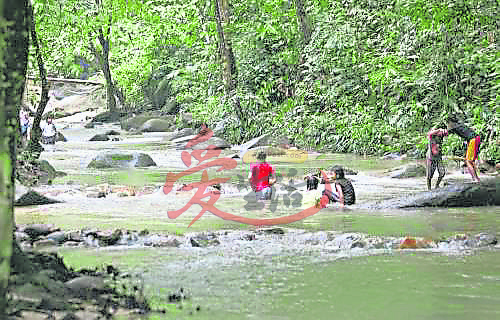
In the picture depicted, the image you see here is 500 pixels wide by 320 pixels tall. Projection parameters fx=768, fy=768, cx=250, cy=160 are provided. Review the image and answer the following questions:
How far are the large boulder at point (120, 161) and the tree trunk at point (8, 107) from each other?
16799 millimetres

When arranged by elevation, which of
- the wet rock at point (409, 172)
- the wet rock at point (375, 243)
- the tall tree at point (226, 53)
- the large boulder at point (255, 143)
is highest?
the tall tree at point (226, 53)

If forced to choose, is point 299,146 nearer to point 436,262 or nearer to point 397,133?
point 397,133

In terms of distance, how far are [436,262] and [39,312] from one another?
14.3 ft

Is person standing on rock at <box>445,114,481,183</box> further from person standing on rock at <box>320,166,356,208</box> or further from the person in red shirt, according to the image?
the person in red shirt

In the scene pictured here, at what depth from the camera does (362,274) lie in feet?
24.1

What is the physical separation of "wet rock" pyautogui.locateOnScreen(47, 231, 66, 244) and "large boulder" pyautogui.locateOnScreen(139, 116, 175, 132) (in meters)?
30.6

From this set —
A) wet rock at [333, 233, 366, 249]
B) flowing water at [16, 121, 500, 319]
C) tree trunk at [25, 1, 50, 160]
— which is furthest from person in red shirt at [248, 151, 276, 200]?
tree trunk at [25, 1, 50, 160]

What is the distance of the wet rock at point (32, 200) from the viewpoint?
1291 cm

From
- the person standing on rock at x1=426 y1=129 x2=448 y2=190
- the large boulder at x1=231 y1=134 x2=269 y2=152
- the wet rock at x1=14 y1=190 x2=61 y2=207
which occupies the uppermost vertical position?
the large boulder at x1=231 y1=134 x2=269 y2=152

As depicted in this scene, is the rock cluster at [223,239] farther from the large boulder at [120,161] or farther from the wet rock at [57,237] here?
the large boulder at [120,161]

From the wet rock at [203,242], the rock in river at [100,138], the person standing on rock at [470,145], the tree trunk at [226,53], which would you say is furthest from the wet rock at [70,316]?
the rock in river at [100,138]

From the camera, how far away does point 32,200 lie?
1311 cm

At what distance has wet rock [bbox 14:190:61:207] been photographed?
12906mm

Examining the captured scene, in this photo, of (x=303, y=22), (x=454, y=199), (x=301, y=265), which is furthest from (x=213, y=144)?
(x=301, y=265)
